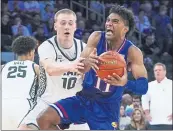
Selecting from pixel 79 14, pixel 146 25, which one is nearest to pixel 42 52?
pixel 79 14

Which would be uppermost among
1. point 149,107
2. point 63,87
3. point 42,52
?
point 42,52

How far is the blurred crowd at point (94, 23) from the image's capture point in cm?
1441

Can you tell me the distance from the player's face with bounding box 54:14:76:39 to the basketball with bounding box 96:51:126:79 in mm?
1245

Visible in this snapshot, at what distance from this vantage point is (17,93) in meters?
7.39

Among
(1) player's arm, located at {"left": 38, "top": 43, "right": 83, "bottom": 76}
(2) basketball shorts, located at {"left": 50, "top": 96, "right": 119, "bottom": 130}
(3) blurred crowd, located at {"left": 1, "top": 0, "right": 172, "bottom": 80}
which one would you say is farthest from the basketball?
(3) blurred crowd, located at {"left": 1, "top": 0, "right": 172, "bottom": 80}

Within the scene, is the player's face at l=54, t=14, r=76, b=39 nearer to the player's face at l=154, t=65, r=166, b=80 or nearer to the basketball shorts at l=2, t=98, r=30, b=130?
the basketball shorts at l=2, t=98, r=30, b=130

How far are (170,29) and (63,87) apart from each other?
11.0 m

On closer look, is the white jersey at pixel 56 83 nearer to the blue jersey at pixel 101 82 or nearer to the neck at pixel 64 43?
the neck at pixel 64 43

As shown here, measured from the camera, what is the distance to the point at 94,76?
633 cm

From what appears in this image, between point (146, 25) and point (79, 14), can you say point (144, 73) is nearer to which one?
point (79, 14)

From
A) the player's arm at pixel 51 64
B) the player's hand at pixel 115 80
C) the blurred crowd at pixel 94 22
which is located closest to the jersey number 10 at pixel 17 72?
the player's arm at pixel 51 64

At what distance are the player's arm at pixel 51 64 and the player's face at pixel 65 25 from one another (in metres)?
0.22

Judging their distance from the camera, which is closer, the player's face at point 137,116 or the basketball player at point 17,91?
the basketball player at point 17,91

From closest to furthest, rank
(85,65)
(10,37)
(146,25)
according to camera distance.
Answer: (85,65), (10,37), (146,25)
